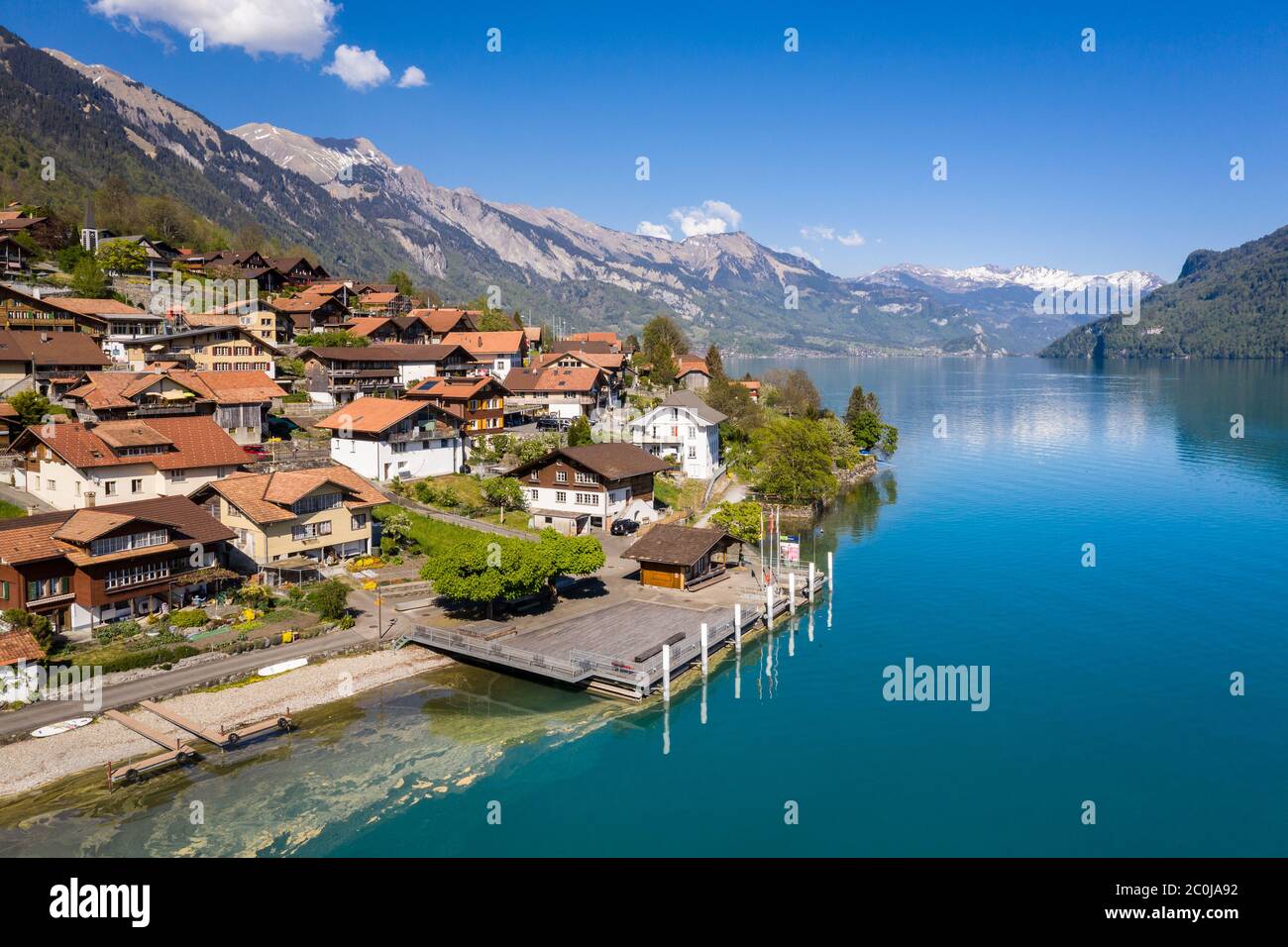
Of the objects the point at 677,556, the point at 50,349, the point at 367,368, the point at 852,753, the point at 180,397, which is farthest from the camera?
the point at 367,368

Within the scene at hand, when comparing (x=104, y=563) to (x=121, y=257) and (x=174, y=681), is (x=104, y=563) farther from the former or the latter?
(x=121, y=257)

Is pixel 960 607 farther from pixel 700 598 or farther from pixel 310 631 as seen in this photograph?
pixel 310 631

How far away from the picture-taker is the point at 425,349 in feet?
269

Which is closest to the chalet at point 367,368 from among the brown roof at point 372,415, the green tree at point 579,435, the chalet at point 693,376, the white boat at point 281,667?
the brown roof at point 372,415

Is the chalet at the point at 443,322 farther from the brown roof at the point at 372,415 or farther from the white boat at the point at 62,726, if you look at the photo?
the white boat at the point at 62,726

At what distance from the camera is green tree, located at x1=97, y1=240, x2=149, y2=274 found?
314 feet

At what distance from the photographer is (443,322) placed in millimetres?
102062

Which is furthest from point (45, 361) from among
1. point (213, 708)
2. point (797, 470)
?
point (797, 470)

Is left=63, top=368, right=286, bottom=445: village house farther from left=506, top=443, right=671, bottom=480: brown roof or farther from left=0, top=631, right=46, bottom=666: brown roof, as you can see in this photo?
left=0, top=631, right=46, bottom=666: brown roof

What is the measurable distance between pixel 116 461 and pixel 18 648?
17.7 meters

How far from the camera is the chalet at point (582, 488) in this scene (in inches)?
2265

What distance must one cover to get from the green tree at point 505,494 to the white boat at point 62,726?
94.5 feet

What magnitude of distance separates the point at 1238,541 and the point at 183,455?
237ft

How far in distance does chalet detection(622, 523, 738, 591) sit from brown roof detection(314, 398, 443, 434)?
69.5ft
